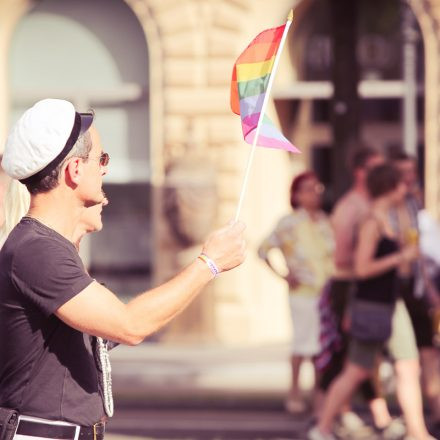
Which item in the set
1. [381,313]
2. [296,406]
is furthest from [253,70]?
[296,406]

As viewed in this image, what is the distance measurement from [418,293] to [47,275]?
611 cm

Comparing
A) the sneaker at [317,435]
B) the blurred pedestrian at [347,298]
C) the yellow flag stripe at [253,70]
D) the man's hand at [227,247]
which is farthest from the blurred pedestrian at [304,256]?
the man's hand at [227,247]

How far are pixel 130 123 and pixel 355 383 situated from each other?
8648 millimetres

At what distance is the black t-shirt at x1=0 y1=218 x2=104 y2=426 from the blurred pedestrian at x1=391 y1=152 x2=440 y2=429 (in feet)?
18.6

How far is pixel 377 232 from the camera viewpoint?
8984mm

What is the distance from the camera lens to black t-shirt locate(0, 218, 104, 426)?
12.5ft

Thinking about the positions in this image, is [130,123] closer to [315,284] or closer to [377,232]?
[315,284]

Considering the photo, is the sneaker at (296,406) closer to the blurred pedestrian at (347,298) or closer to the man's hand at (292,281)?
the blurred pedestrian at (347,298)

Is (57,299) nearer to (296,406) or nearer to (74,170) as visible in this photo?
(74,170)

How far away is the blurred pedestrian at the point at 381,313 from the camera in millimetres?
8953

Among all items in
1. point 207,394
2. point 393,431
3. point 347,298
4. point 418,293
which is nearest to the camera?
point 393,431

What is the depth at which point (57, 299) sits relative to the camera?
3.78m

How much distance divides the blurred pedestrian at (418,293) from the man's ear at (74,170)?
5586mm

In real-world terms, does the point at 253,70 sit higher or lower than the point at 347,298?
higher
